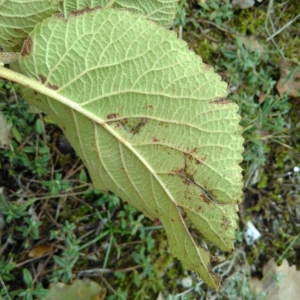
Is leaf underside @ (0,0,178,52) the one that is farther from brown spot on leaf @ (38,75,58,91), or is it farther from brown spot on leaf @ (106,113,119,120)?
brown spot on leaf @ (106,113,119,120)

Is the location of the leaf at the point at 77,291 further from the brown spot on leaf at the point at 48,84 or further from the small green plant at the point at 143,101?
the brown spot on leaf at the point at 48,84

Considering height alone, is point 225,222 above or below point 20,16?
below

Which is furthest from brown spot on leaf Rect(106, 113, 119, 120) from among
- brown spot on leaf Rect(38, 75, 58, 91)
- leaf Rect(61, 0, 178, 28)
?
leaf Rect(61, 0, 178, 28)

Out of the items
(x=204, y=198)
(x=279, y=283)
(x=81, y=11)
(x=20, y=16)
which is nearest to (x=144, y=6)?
(x=81, y=11)

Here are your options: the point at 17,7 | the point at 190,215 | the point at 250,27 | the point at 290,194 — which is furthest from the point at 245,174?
the point at 17,7

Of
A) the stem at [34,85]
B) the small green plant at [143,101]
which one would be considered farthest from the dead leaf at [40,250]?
the stem at [34,85]

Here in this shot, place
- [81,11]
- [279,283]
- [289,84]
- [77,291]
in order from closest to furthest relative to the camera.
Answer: [81,11]
[77,291]
[279,283]
[289,84]

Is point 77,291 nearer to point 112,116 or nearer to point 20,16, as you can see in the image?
point 112,116
